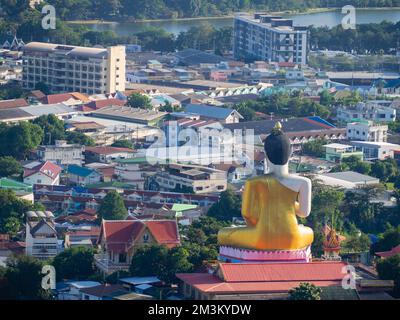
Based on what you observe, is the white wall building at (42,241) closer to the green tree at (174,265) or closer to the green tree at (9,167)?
the green tree at (174,265)

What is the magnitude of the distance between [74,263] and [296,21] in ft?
85.1

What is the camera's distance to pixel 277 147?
47.2 ft

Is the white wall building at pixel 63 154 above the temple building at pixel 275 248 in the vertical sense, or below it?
below

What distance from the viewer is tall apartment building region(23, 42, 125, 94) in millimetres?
28969

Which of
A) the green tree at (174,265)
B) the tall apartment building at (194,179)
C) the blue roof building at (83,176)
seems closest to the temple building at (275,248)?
the green tree at (174,265)

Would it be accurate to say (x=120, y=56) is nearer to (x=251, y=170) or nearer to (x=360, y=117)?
(x=360, y=117)

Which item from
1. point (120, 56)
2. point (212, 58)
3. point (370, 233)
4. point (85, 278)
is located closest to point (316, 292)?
point (85, 278)

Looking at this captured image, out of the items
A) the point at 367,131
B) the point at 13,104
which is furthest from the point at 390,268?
the point at 13,104

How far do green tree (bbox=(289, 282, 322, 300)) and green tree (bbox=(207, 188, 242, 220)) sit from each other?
5331 mm

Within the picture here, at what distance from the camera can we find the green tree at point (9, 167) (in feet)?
71.4

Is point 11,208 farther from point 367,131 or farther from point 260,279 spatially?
point 367,131

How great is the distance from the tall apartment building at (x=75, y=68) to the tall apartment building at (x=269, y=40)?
17.7 ft

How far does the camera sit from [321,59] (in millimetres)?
34719

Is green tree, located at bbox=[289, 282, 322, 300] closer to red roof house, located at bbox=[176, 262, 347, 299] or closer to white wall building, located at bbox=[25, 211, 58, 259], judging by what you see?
red roof house, located at bbox=[176, 262, 347, 299]
